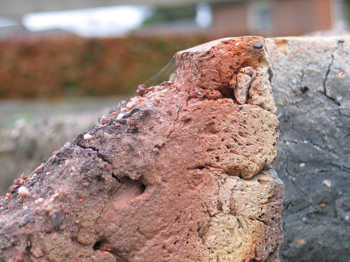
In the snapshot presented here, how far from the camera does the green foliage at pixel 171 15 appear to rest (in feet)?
83.4

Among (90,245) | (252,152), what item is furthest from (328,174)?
(90,245)

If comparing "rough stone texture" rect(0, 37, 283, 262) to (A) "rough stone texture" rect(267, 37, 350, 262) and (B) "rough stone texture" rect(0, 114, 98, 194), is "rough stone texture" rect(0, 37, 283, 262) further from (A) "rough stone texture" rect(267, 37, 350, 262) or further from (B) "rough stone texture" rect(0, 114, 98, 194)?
(B) "rough stone texture" rect(0, 114, 98, 194)

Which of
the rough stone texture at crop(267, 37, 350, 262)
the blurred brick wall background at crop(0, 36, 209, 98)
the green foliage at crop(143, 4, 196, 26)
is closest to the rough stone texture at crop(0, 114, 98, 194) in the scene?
the rough stone texture at crop(267, 37, 350, 262)

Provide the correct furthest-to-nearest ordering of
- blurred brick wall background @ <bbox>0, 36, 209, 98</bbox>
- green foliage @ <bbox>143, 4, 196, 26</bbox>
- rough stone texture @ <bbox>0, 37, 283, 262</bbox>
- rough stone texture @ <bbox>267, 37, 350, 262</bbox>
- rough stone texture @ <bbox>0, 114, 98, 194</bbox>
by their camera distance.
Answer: green foliage @ <bbox>143, 4, 196, 26</bbox>, blurred brick wall background @ <bbox>0, 36, 209, 98</bbox>, rough stone texture @ <bbox>0, 114, 98, 194</bbox>, rough stone texture @ <bbox>267, 37, 350, 262</bbox>, rough stone texture @ <bbox>0, 37, 283, 262</bbox>

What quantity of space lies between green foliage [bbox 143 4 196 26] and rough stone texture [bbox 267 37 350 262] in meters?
23.2

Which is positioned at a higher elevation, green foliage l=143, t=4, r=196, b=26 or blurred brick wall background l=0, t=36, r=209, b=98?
green foliage l=143, t=4, r=196, b=26

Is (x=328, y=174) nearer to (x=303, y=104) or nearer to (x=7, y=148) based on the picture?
(x=303, y=104)

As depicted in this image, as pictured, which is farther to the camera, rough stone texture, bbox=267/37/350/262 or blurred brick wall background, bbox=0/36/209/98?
blurred brick wall background, bbox=0/36/209/98

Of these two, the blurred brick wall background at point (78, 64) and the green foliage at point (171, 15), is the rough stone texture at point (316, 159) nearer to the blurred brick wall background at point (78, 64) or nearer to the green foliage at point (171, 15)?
the blurred brick wall background at point (78, 64)

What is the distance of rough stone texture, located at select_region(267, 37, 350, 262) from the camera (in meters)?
1.88

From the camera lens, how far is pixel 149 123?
160 centimetres

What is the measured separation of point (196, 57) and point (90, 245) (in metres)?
0.74

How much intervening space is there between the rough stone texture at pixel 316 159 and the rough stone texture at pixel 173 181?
0.69ft

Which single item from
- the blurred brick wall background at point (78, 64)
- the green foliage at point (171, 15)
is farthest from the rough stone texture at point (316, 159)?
the green foliage at point (171, 15)
